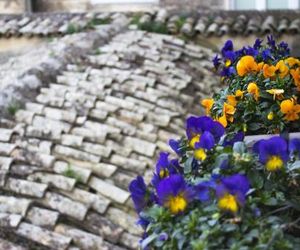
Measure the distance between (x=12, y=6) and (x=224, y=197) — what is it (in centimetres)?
1061

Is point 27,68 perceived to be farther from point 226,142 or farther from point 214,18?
point 226,142

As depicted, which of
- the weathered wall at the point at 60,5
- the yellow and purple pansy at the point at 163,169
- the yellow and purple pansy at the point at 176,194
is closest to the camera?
the yellow and purple pansy at the point at 176,194

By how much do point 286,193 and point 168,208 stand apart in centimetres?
33

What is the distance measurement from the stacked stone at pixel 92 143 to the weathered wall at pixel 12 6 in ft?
14.1

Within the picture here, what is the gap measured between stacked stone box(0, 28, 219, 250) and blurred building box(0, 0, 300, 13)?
3477mm

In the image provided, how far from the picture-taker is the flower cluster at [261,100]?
8.02ft

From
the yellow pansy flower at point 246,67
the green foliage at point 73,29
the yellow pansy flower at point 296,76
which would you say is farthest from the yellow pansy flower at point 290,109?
the green foliage at point 73,29

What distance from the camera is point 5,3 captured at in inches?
456

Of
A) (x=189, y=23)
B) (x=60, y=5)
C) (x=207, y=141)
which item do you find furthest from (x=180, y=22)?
(x=207, y=141)

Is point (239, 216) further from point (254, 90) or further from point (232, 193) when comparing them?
point (254, 90)

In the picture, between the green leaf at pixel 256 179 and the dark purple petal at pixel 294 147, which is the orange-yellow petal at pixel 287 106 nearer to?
the dark purple petal at pixel 294 147

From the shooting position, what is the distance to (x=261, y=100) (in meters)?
2.57

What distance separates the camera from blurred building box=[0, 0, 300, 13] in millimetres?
10760

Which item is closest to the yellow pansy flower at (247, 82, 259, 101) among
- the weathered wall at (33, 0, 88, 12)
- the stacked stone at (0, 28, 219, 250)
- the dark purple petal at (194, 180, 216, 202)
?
the dark purple petal at (194, 180, 216, 202)
